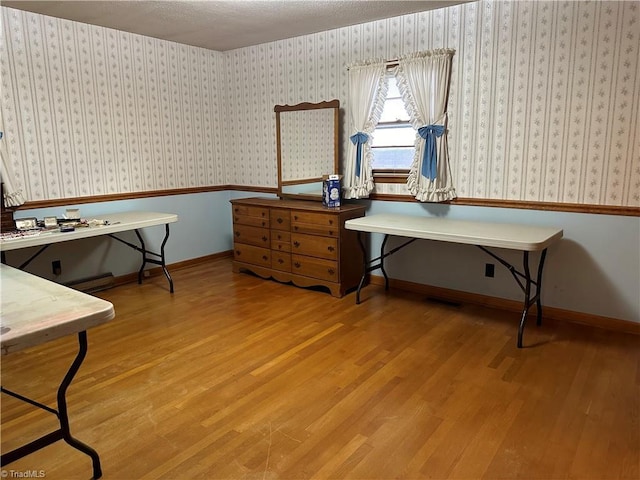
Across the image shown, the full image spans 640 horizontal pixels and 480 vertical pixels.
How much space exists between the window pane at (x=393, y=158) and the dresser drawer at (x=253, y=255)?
4.40 feet

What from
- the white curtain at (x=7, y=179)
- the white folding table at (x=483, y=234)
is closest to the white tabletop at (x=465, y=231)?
the white folding table at (x=483, y=234)

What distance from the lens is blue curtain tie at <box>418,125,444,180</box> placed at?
379 cm

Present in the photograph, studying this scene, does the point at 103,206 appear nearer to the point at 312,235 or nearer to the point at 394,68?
the point at 312,235

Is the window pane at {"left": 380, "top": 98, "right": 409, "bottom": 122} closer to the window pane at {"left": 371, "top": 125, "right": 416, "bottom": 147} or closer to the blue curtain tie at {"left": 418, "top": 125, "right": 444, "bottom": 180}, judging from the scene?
the window pane at {"left": 371, "top": 125, "right": 416, "bottom": 147}

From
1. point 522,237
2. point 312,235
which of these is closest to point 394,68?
point 312,235

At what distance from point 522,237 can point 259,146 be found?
314cm

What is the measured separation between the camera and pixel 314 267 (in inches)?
165

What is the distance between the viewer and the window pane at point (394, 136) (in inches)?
159

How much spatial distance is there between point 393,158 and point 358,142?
0.35 meters

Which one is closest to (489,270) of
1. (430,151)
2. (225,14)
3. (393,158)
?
(430,151)

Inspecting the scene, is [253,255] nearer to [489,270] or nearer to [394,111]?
[394,111]

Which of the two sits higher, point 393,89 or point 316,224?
point 393,89

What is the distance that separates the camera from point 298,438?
2.13 metres

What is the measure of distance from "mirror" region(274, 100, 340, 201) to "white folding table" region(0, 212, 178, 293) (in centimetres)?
131
